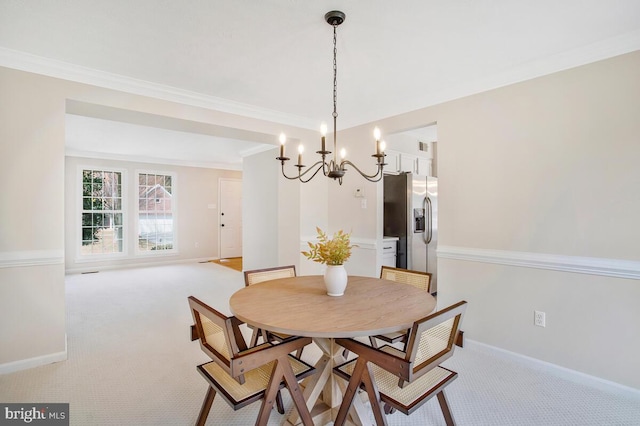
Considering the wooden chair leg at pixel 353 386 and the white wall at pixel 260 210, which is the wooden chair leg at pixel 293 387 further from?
the white wall at pixel 260 210

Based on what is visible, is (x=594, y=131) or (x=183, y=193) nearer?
(x=594, y=131)

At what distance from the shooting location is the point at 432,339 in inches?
58.4

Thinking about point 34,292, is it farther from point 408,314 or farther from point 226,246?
point 226,246

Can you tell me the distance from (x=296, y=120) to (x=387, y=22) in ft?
6.80

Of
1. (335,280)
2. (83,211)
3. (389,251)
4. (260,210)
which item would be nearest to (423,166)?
(389,251)

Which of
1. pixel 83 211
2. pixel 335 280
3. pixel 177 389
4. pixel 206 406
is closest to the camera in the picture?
pixel 206 406

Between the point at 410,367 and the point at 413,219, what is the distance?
303 cm

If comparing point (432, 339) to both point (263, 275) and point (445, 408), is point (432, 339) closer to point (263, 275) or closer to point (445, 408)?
point (445, 408)

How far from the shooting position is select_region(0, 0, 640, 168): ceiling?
185 cm

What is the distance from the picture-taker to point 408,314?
5.18ft

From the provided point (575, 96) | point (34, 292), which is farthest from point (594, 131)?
point (34, 292)

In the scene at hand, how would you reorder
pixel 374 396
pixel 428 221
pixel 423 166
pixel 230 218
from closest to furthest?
pixel 374 396
pixel 428 221
pixel 423 166
pixel 230 218

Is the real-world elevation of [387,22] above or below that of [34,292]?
above

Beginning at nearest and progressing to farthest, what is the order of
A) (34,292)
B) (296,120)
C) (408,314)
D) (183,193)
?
(408,314) → (34,292) → (296,120) → (183,193)
